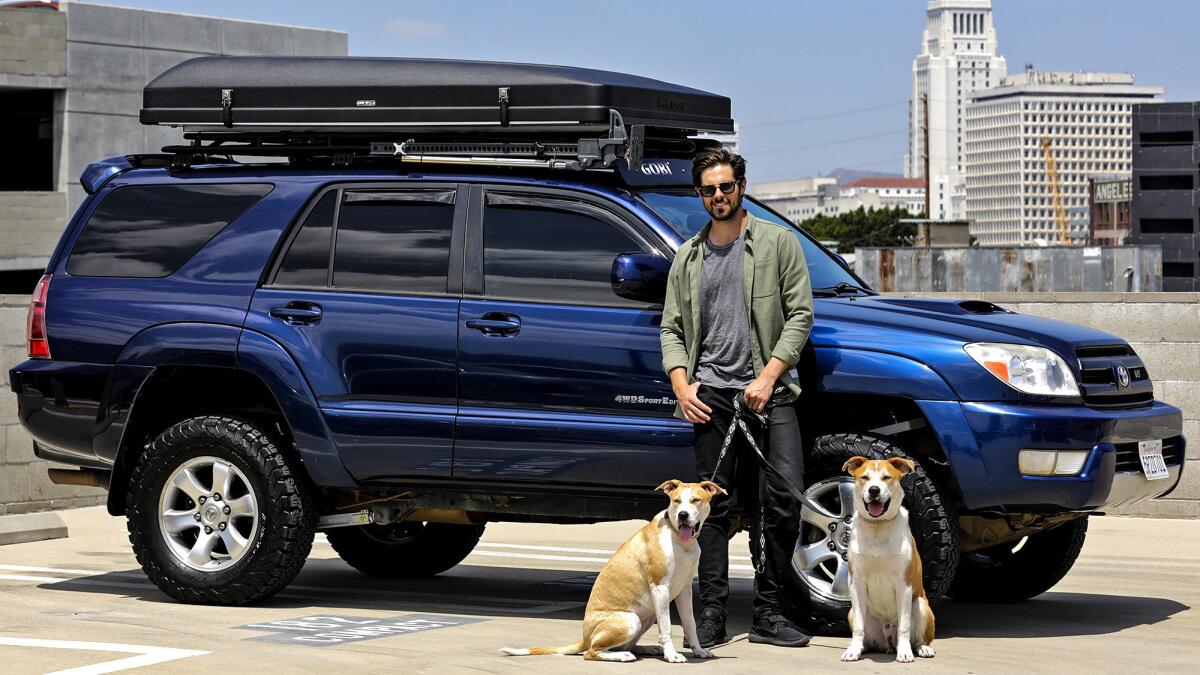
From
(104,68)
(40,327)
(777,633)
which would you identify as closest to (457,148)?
(40,327)

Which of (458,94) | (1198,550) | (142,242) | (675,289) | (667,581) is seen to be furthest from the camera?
(1198,550)

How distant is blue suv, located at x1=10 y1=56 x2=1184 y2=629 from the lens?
7.23 m

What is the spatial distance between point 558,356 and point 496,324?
0.33 meters

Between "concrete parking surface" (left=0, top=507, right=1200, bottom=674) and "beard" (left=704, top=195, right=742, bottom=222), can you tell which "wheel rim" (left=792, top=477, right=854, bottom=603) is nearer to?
"concrete parking surface" (left=0, top=507, right=1200, bottom=674)

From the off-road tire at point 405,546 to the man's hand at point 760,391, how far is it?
289 centimetres

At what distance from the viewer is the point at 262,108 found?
8320 millimetres

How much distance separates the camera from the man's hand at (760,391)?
276 inches

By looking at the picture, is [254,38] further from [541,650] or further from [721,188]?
[541,650]

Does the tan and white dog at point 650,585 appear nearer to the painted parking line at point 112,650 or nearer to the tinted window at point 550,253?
the tinted window at point 550,253

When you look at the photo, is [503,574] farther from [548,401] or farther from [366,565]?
[548,401]

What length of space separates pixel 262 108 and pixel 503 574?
2.96 m

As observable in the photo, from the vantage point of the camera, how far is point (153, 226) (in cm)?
852

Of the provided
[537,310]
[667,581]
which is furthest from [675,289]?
[667,581]

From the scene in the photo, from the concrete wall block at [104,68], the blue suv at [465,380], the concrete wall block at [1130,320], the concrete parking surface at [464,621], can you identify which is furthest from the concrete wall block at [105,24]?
the blue suv at [465,380]
